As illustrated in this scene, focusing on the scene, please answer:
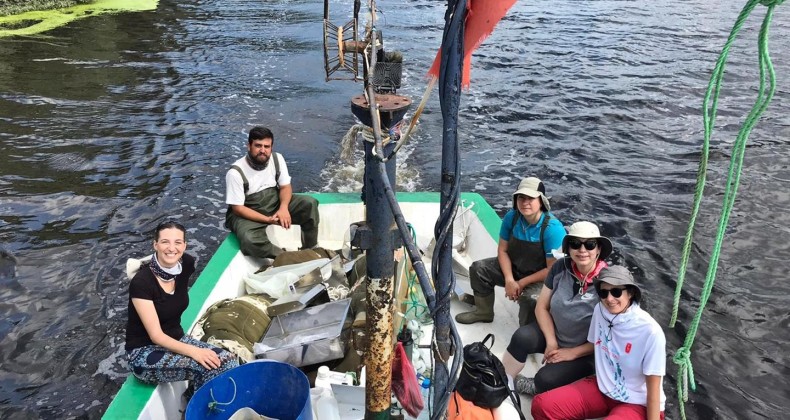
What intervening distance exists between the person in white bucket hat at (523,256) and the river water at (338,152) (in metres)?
1.93

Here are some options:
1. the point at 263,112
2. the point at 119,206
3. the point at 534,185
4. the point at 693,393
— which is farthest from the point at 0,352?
the point at 263,112

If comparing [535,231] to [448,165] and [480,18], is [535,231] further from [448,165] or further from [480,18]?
[480,18]

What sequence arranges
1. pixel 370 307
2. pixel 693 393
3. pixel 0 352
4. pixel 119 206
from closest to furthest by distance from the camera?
pixel 370 307, pixel 693 393, pixel 0 352, pixel 119 206

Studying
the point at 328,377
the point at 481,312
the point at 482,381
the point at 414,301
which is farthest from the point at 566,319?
the point at 328,377

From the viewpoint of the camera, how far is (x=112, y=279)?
7.40 meters

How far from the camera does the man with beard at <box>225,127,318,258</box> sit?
18.1 feet

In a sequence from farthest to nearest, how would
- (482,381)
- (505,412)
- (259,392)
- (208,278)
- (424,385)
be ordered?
1. (208,278)
2. (424,385)
3. (505,412)
4. (259,392)
5. (482,381)

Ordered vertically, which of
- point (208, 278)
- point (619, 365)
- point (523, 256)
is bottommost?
point (208, 278)

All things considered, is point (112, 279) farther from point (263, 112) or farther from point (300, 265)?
point (263, 112)

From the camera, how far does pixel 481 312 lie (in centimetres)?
527

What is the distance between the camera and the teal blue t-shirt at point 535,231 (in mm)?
4641

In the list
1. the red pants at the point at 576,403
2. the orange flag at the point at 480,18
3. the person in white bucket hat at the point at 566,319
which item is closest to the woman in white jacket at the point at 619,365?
the red pants at the point at 576,403

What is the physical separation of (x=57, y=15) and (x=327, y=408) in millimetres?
22124

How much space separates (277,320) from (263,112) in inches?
369
